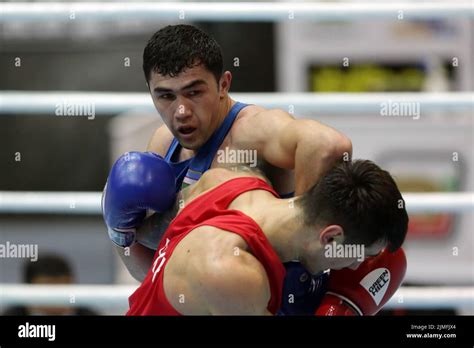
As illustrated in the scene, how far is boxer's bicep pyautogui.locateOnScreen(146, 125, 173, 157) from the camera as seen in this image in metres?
1.95

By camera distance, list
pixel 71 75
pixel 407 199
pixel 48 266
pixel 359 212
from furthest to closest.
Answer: pixel 71 75
pixel 48 266
pixel 407 199
pixel 359 212

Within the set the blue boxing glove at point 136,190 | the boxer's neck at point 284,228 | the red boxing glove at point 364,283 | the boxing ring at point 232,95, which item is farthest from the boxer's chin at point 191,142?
the boxing ring at point 232,95

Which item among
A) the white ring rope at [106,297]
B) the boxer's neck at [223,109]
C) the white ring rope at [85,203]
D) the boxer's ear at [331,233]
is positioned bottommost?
the white ring rope at [106,297]

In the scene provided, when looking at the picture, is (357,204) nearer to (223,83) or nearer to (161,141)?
(223,83)

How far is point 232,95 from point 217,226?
714mm

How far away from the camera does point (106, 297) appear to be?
229 cm

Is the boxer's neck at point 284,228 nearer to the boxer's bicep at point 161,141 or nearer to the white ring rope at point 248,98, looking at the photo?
the boxer's bicep at point 161,141

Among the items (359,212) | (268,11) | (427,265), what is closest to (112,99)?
(268,11)

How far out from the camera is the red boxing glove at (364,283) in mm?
1793

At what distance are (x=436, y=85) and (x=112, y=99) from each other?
1720 millimetres

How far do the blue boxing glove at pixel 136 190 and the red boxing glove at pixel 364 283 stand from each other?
327mm

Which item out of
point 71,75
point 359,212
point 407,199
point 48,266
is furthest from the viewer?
point 71,75

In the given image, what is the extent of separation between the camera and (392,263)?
181cm

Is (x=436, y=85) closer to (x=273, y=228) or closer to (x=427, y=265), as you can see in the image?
(x=427, y=265)
